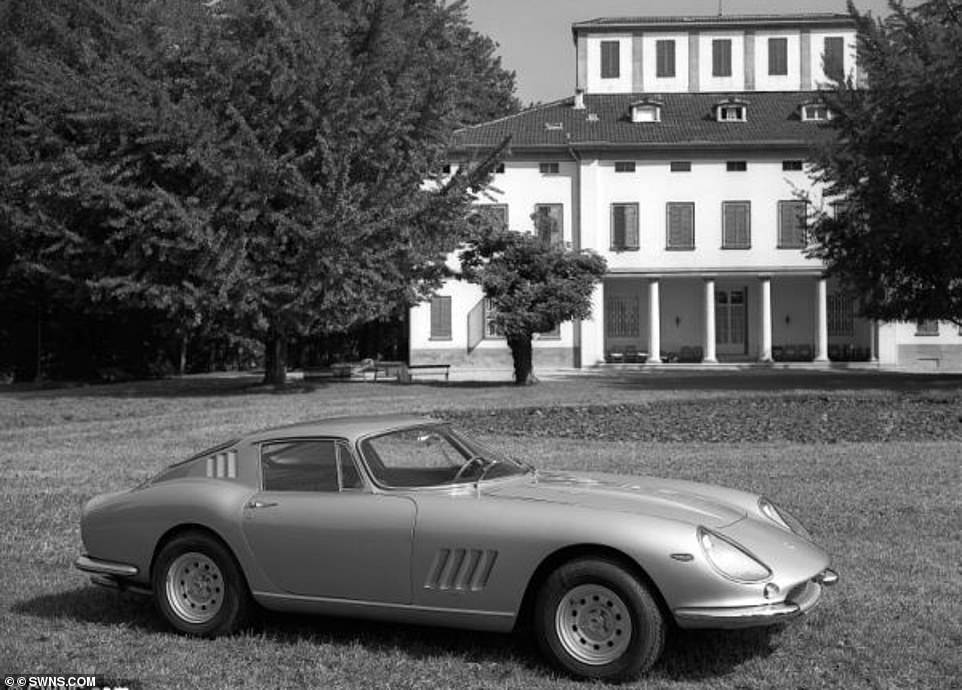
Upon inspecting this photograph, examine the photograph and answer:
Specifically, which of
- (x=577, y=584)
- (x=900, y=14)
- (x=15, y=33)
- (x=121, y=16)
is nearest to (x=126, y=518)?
(x=577, y=584)

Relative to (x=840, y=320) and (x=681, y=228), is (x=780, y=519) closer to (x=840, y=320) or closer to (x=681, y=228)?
(x=681, y=228)

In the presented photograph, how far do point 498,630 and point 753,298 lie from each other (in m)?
43.2

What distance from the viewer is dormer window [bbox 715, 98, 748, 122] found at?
1815 inches

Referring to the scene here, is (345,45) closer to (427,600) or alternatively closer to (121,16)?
(121,16)

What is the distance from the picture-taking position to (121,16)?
29.8m

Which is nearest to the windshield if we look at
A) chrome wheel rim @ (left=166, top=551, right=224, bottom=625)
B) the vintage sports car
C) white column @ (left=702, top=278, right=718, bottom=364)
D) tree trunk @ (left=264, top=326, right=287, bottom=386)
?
the vintage sports car

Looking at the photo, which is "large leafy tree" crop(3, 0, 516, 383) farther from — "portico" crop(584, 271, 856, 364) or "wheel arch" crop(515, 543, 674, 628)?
"portico" crop(584, 271, 856, 364)

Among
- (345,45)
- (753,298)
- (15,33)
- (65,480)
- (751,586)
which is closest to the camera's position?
(751,586)

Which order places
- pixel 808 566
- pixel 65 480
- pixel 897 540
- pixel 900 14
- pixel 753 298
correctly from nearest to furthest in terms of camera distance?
1. pixel 808 566
2. pixel 897 540
3. pixel 65 480
4. pixel 900 14
5. pixel 753 298

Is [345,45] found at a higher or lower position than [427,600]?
higher

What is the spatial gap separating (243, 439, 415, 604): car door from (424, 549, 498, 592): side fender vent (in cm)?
17

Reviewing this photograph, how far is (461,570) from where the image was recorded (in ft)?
18.8

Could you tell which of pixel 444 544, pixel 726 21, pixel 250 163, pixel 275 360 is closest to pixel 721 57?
pixel 726 21

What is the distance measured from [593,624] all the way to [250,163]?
20.4m
